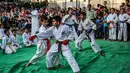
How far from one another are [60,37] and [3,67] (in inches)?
73.2

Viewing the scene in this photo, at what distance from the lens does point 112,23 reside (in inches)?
543

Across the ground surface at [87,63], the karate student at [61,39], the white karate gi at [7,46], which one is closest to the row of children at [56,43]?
the karate student at [61,39]

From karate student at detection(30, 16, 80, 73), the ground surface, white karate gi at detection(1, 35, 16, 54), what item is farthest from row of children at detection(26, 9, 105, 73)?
white karate gi at detection(1, 35, 16, 54)

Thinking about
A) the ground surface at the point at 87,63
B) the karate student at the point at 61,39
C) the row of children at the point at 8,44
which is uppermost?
the karate student at the point at 61,39

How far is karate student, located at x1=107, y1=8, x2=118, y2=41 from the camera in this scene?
538 inches

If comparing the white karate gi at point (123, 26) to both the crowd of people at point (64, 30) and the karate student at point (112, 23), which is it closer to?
the crowd of people at point (64, 30)

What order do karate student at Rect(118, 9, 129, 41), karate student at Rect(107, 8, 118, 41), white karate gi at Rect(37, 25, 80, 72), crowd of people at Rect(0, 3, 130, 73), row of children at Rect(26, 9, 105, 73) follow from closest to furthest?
1. white karate gi at Rect(37, 25, 80, 72)
2. row of children at Rect(26, 9, 105, 73)
3. crowd of people at Rect(0, 3, 130, 73)
4. karate student at Rect(118, 9, 129, 41)
5. karate student at Rect(107, 8, 118, 41)

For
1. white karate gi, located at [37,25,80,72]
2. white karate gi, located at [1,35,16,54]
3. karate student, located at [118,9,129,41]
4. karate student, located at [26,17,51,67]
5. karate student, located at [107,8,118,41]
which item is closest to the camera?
white karate gi, located at [37,25,80,72]

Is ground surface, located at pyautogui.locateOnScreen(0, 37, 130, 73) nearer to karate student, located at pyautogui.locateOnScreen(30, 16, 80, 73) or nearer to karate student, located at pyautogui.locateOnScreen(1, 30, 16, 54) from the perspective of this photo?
karate student, located at pyautogui.locateOnScreen(1, 30, 16, 54)

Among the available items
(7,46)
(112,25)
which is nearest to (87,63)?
(7,46)

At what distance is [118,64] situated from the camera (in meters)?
8.21

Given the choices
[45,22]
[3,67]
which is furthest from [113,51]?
[3,67]

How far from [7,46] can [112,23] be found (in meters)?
5.44

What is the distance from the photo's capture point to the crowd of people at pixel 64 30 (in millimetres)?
7277
